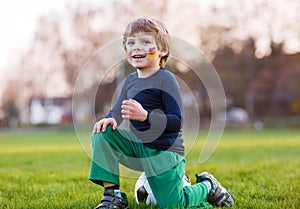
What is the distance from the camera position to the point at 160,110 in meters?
2.98

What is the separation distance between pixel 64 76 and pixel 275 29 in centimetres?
1508

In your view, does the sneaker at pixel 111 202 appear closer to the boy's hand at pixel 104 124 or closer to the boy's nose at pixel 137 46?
the boy's hand at pixel 104 124

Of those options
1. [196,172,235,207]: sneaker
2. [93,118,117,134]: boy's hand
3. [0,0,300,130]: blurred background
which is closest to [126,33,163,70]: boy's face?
[93,118,117,134]: boy's hand

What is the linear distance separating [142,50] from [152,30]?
15cm

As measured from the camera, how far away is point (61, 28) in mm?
28922

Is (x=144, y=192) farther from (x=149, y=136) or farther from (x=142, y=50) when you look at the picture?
(x=142, y=50)

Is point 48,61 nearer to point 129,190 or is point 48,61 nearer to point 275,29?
point 275,29

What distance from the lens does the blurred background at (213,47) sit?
20734 millimetres

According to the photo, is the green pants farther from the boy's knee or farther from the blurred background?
the blurred background

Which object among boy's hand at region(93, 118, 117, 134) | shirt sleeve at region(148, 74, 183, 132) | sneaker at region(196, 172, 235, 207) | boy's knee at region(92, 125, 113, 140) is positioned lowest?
sneaker at region(196, 172, 235, 207)

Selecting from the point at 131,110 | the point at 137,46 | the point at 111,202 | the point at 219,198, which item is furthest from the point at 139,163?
the point at 137,46

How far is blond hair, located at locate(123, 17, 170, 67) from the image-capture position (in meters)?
2.97

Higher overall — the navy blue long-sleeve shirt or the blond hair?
the blond hair

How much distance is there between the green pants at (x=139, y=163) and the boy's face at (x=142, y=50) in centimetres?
47
